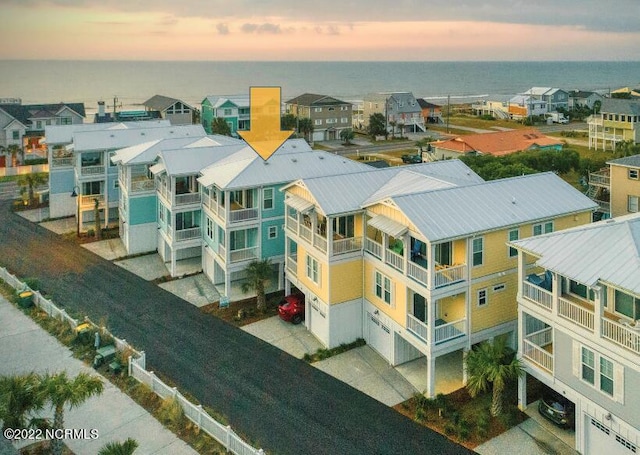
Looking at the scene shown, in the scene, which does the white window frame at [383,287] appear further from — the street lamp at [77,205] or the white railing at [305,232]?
the street lamp at [77,205]

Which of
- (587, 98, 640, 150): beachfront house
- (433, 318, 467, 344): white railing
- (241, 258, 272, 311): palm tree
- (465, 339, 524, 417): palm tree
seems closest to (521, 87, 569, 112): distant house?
(587, 98, 640, 150): beachfront house

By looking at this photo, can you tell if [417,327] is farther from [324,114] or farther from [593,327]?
[324,114]

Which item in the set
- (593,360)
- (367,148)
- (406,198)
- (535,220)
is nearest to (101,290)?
(406,198)

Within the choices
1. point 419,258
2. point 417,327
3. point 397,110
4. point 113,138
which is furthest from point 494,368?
point 397,110

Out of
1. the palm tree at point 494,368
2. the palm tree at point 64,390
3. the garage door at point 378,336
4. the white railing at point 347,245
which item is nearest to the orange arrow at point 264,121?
the white railing at point 347,245

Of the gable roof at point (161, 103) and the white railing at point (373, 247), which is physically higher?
the gable roof at point (161, 103)

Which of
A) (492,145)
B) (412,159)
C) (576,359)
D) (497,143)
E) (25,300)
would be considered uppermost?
(497,143)
